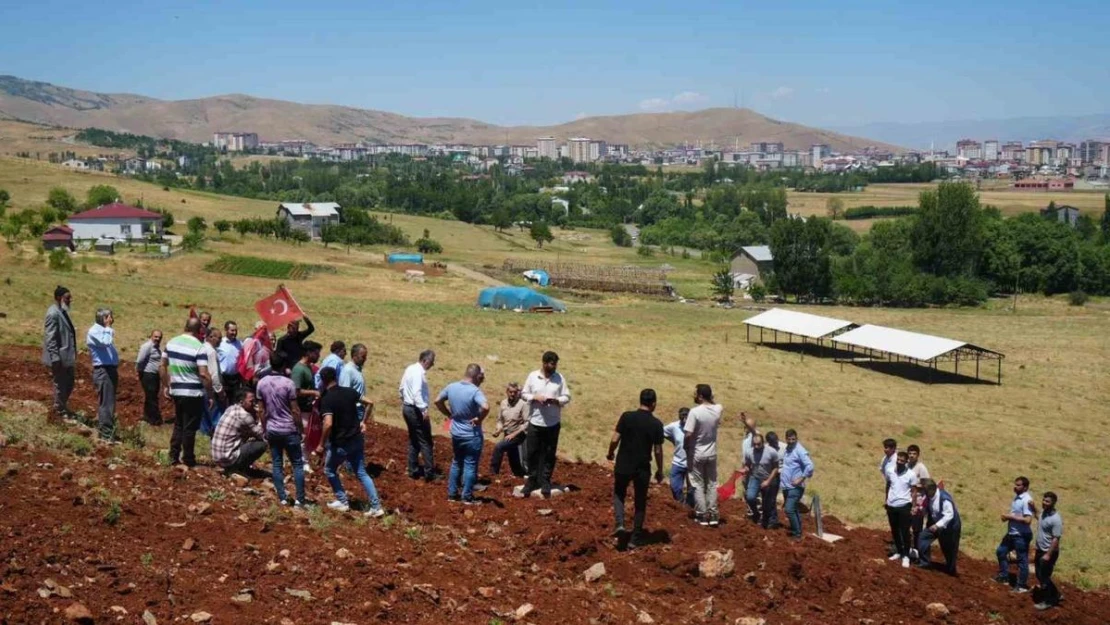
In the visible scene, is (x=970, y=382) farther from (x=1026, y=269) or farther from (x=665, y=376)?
(x=1026, y=269)

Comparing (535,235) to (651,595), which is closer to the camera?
(651,595)

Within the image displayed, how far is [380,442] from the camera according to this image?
15867 mm

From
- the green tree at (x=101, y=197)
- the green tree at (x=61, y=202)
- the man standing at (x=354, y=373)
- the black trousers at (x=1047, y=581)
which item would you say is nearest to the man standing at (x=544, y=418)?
the man standing at (x=354, y=373)

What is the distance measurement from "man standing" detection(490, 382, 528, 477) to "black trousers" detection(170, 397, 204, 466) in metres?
3.86

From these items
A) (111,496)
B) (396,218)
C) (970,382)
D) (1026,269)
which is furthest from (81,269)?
(396,218)

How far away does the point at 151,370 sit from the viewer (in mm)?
14422

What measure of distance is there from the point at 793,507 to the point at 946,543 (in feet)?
6.31

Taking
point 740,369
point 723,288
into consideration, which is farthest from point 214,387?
point 723,288

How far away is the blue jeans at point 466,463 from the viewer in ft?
40.6

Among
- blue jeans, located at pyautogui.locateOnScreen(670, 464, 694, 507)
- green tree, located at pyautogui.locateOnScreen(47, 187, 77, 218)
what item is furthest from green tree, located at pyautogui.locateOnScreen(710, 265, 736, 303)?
blue jeans, located at pyautogui.locateOnScreen(670, 464, 694, 507)

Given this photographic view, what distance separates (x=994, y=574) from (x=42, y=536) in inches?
453

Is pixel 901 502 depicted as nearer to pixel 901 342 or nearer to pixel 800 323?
pixel 901 342

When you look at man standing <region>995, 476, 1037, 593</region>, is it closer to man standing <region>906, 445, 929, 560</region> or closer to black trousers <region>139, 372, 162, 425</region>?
man standing <region>906, 445, 929, 560</region>

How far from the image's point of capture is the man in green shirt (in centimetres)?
1284
